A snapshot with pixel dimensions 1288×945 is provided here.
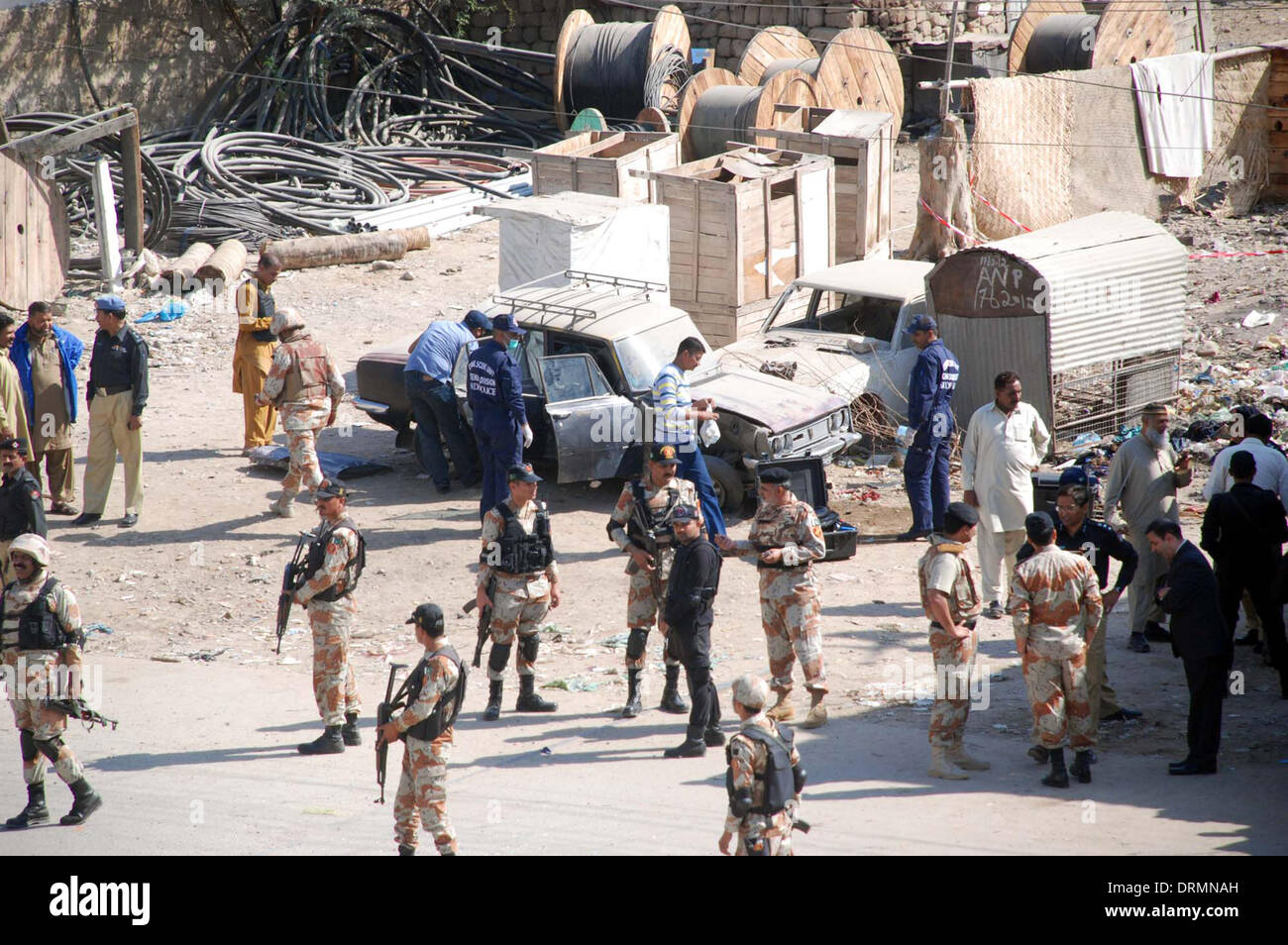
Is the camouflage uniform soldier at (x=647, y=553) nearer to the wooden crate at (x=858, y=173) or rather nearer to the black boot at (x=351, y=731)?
the black boot at (x=351, y=731)

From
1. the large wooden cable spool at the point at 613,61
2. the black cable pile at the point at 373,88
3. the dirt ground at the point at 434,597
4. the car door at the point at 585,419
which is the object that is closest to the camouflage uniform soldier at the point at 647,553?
the dirt ground at the point at 434,597

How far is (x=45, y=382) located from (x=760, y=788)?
796 cm

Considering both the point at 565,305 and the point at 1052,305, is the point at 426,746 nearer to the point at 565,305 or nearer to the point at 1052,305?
the point at 565,305

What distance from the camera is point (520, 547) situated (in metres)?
8.14

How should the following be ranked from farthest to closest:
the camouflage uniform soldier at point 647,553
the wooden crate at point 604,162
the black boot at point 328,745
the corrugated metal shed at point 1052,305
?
the wooden crate at point 604,162
the corrugated metal shed at point 1052,305
the camouflage uniform soldier at point 647,553
the black boot at point 328,745

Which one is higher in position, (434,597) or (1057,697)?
(1057,697)

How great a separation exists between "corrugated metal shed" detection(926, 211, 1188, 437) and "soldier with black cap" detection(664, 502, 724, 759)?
564cm

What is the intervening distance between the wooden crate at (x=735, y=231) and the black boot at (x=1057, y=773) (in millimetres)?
8914

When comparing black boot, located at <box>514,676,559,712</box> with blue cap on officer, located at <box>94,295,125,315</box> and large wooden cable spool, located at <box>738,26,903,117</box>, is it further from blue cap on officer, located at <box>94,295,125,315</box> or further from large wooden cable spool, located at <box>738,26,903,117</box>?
large wooden cable spool, located at <box>738,26,903,117</box>

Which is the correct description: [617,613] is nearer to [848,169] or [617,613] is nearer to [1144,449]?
[1144,449]

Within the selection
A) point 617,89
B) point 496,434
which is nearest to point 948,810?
point 496,434

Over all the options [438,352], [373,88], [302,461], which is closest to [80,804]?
[302,461]

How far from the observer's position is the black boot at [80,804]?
7.12m

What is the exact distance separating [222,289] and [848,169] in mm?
8065
